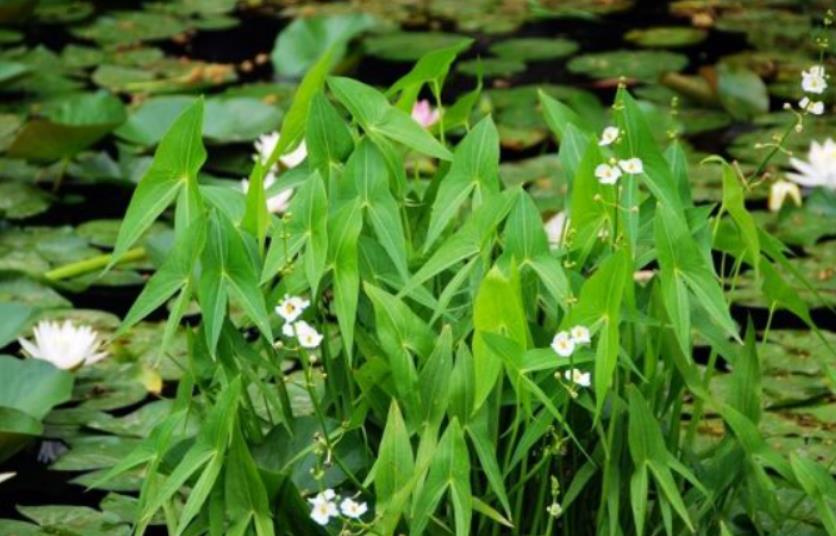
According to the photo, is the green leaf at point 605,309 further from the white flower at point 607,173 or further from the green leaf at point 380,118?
the green leaf at point 380,118

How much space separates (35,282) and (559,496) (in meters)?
1.14

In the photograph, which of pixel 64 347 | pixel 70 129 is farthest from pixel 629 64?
pixel 64 347

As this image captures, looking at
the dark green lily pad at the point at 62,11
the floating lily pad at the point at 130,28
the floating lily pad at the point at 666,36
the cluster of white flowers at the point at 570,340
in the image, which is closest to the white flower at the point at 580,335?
the cluster of white flowers at the point at 570,340

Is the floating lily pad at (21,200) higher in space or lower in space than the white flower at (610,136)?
A: lower

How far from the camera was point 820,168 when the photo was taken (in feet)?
8.58

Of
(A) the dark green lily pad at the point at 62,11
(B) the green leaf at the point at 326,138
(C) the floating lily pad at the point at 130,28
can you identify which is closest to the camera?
(B) the green leaf at the point at 326,138

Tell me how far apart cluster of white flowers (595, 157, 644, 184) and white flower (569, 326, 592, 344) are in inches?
5.2

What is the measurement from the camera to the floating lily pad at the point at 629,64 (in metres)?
3.43

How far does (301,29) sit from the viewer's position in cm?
346

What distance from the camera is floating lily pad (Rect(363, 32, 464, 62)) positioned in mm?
3582

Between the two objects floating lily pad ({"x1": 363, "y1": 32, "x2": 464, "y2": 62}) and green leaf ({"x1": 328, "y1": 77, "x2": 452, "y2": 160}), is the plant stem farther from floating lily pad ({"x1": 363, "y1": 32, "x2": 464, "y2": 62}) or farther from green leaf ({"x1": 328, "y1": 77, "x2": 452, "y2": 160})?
floating lily pad ({"x1": 363, "y1": 32, "x2": 464, "y2": 62})

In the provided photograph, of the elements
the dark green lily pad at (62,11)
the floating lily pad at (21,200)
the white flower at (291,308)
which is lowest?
the dark green lily pad at (62,11)

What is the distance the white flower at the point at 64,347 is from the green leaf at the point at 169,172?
2.20 feet

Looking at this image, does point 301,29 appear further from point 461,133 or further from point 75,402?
point 75,402
